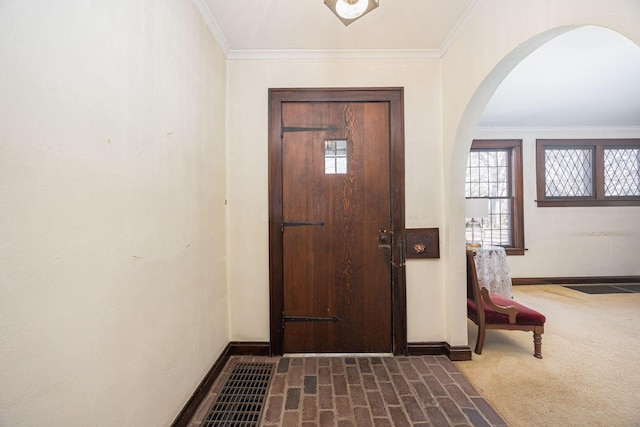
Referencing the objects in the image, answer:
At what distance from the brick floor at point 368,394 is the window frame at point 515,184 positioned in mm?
3592

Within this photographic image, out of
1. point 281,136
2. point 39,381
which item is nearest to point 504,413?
point 39,381

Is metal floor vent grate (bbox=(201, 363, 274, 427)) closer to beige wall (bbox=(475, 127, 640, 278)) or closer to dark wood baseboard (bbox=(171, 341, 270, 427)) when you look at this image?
dark wood baseboard (bbox=(171, 341, 270, 427))

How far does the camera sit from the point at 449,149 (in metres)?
2.29

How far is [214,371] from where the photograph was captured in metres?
2.01

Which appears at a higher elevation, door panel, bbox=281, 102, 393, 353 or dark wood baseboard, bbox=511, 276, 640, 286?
door panel, bbox=281, 102, 393, 353

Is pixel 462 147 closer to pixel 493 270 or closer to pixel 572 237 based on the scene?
pixel 493 270

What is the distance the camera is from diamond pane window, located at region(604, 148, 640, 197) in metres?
4.83

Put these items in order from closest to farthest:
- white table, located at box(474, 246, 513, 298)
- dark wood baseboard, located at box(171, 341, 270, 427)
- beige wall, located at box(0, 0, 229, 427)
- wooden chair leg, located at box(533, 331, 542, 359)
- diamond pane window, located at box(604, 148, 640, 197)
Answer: beige wall, located at box(0, 0, 229, 427) → dark wood baseboard, located at box(171, 341, 270, 427) → wooden chair leg, located at box(533, 331, 542, 359) → white table, located at box(474, 246, 513, 298) → diamond pane window, located at box(604, 148, 640, 197)

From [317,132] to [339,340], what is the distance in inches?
73.5

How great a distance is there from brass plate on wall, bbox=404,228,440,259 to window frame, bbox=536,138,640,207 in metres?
3.73

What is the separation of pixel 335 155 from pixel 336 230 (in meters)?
0.68

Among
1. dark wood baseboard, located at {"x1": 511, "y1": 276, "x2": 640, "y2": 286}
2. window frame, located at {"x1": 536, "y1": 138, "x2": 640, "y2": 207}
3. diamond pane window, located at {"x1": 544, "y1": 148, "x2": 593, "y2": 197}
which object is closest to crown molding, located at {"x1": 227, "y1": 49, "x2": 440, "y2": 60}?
window frame, located at {"x1": 536, "y1": 138, "x2": 640, "y2": 207}

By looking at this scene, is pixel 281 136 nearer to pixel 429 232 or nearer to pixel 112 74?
pixel 112 74

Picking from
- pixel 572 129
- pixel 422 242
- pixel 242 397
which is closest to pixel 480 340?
pixel 422 242
